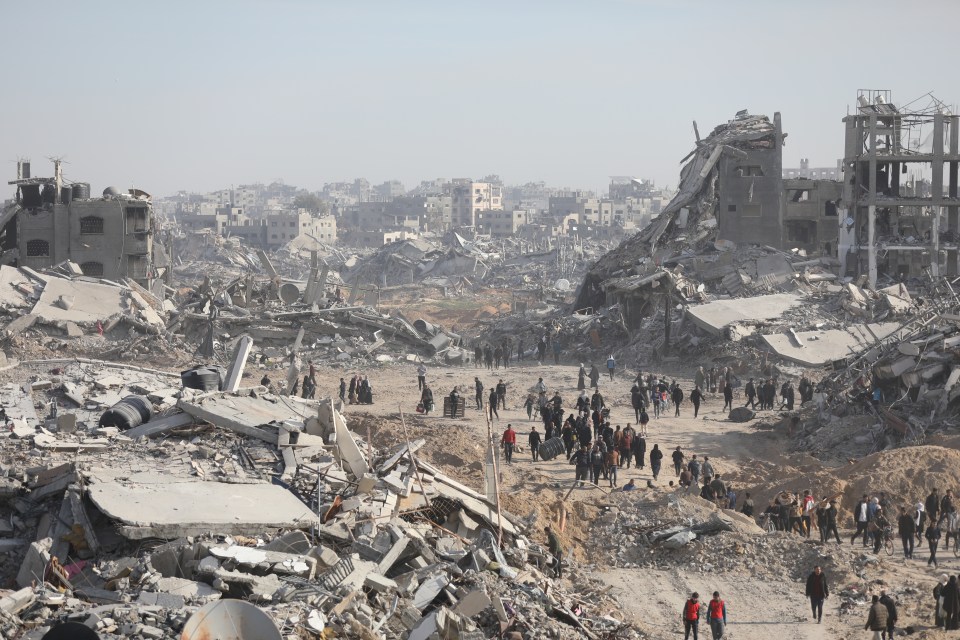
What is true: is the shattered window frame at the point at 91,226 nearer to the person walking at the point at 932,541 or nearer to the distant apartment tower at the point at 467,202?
the person walking at the point at 932,541

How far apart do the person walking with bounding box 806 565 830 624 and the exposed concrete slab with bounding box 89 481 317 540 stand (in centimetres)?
612

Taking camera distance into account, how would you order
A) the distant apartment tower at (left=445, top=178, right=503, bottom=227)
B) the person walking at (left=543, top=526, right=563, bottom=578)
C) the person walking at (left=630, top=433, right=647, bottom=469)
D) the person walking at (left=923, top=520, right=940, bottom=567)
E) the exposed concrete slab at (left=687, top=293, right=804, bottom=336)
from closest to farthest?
1. the person walking at (left=543, top=526, right=563, bottom=578)
2. the person walking at (left=923, top=520, right=940, bottom=567)
3. the person walking at (left=630, top=433, right=647, bottom=469)
4. the exposed concrete slab at (left=687, top=293, right=804, bottom=336)
5. the distant apartment tower at (left=445, top=178, right=503, bottom=227)

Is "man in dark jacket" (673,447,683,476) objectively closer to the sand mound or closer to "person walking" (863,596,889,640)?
the sand mound

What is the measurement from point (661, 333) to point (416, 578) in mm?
26879

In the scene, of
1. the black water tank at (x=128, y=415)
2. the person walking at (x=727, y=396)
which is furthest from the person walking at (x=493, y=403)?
the black water tank at (x=128, y=415)

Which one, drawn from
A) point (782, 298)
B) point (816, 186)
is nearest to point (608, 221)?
point (816, 186)

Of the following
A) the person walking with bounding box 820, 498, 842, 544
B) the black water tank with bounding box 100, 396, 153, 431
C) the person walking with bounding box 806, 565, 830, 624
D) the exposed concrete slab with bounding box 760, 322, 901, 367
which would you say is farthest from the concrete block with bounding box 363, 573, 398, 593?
the exposed concrete slab with bounding box 760, 322, 901, 367

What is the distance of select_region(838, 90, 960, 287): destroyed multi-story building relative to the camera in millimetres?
46000

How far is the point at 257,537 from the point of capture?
13.2 m

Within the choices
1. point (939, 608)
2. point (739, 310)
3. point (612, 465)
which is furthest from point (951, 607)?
point (739, 310)

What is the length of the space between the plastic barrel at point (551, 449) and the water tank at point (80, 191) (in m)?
33.9

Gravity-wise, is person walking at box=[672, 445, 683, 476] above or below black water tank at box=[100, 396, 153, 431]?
below

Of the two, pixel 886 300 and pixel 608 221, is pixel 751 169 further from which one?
pixel 608 221

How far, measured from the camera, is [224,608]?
10281 mm
